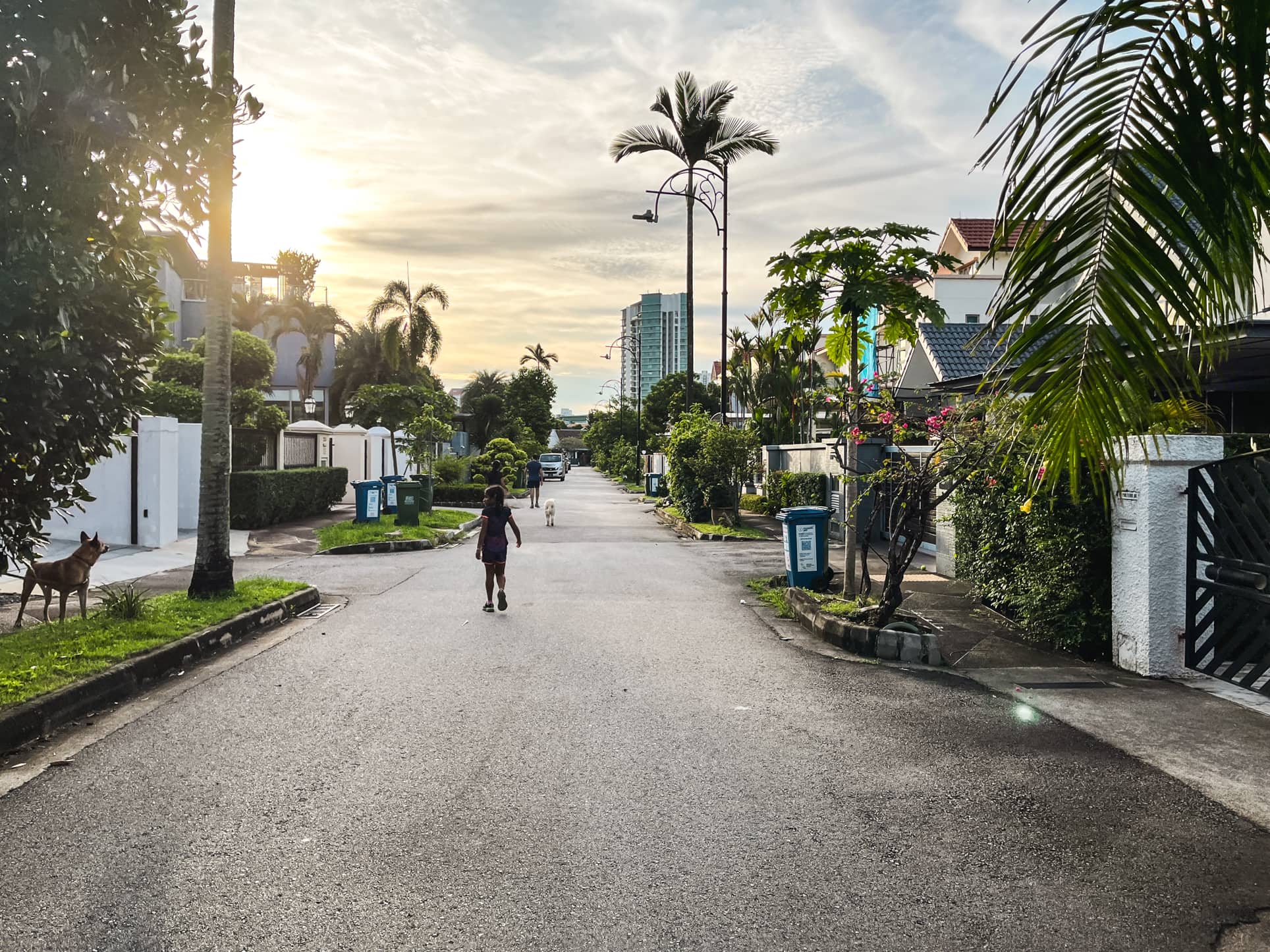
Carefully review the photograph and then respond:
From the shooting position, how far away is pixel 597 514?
1182 inches

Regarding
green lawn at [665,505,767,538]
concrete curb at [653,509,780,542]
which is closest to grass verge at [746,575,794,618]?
concrete curb at [653,509,780,542]

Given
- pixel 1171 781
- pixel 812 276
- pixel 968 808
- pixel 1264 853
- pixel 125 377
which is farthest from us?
pixel 812 276

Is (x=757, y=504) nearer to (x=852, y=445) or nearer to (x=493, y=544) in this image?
(x=852, y=445)

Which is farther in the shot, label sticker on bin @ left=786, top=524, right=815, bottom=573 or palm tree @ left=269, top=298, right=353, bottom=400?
palm tree @ left=269, top=298, right=353, bottom=400

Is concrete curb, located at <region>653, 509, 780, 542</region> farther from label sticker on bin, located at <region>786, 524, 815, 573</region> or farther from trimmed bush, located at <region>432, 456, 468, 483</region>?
trimmed bush, located at <region>432, 456, 468, 483</region>

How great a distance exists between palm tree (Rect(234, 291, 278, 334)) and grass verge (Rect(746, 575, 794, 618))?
49481 mm

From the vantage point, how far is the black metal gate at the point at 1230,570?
5910mm

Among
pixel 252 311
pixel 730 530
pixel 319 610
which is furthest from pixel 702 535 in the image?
pixel 252 311

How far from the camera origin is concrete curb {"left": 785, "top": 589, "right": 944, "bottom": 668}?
8539 mm

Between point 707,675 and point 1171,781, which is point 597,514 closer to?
point 707,675

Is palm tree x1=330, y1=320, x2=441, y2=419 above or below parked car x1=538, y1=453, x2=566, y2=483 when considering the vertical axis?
above

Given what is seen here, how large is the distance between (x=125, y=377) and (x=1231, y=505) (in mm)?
9455

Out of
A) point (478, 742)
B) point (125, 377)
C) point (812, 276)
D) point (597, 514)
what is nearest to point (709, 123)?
point (597, 514)

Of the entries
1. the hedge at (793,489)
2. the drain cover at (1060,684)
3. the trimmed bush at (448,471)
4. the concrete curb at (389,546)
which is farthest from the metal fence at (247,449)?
the drain cover at (1060,684)
